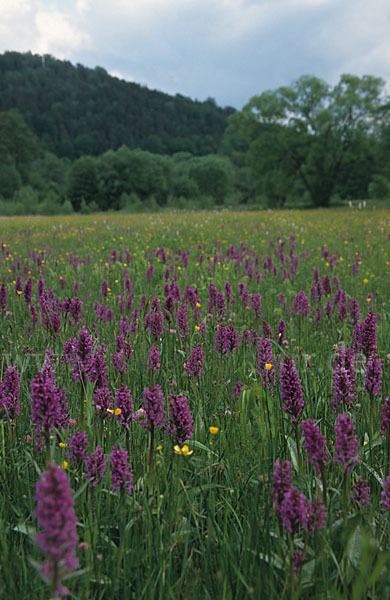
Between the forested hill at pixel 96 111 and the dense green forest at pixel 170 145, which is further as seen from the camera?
the forested hill at pixel 96 111

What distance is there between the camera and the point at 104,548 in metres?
1.35

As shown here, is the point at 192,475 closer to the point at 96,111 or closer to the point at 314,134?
the point at 314,134

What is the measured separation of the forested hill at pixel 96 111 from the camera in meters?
122

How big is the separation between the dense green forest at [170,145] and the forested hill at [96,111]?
40 cm

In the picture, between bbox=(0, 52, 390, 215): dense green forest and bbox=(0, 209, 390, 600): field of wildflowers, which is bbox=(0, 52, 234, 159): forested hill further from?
bbox=(0, 209, 390, 600): field of wildflowers

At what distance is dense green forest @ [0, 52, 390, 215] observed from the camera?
40031mm

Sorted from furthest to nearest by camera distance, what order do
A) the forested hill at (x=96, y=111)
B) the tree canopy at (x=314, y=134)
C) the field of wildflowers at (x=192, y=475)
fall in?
1. the forested hill at (x=96, y=111)
2. the tree canopy at (x=314, y=134)
3. the field of wildflowers at (x=192, y=475)

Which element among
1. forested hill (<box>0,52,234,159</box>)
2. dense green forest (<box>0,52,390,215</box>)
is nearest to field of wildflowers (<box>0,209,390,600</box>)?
dense green forest (<box>0,52,390,215</box>)

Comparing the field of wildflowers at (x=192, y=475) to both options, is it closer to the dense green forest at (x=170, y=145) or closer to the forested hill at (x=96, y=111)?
the dense green forest at (x=170, y=145)

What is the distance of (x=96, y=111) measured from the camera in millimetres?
140375

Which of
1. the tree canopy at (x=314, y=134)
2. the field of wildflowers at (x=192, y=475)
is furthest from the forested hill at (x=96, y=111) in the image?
the field of wildflowers at (x=192, y=475)

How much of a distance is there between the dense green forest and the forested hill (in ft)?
1.32

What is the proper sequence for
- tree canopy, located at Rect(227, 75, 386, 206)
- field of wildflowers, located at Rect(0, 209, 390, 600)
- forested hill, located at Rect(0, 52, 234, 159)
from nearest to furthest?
field of wildflowers, located at Rect(0, 209, 390, 600) < tree canopy, located at Rect(227, 75, 386, 206) < forested hill, located at Rect(0, 52, 234, 159)

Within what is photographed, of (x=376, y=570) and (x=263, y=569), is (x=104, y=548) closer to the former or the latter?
(x=263, y=569)
